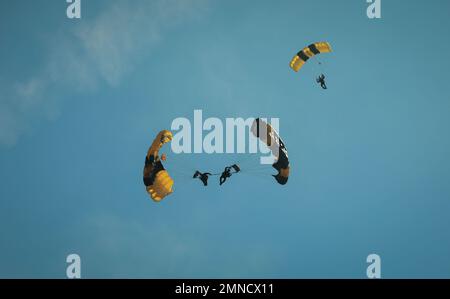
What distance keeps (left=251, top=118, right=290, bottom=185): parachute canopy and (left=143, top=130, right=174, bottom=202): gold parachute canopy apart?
2574 mm

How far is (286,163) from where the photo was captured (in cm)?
1566

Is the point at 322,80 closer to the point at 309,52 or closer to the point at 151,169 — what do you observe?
the point at 309,52

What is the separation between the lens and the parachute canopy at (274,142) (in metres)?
15.2

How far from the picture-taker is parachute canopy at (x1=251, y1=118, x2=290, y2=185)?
15219mm

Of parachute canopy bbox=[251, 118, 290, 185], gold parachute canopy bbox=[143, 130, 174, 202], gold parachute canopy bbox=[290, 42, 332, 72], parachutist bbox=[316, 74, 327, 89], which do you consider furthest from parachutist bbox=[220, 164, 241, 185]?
parachutist bbox=[316, 74, 327, 89]

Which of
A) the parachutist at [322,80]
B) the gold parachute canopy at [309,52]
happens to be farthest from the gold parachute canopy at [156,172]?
the parachutist at [322,80]

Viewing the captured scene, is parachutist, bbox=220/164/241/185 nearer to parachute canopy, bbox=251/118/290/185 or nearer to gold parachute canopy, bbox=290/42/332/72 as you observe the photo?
parachute canopy, bbox=251/118/290/185

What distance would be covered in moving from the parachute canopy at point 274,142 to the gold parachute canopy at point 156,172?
257 centimetres
